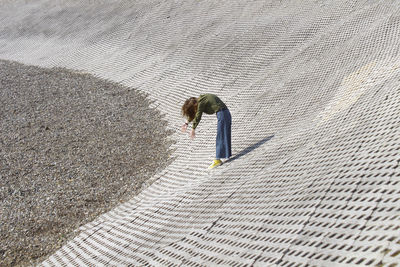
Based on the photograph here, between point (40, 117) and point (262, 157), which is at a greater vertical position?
point (262, 157)

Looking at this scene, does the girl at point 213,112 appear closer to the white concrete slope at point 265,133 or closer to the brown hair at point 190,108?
the brown hair at point 190,108

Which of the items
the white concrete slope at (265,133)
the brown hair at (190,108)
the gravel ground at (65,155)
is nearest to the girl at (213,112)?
the brown hair at (190,108)

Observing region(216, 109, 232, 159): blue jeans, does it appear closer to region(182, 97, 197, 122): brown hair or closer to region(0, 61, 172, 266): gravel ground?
region(182, 97, 197, 122): brown hair

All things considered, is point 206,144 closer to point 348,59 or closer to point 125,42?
point 348,59

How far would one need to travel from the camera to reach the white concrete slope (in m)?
4.27

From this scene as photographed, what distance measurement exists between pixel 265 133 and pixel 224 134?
3.50 ft

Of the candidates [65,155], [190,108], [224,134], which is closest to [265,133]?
[224,134]

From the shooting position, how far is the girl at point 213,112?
24.1ft

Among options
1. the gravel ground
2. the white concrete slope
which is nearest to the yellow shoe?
the white concrete slope

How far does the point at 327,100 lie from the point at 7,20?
19.4 m

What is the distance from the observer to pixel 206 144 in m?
9.28

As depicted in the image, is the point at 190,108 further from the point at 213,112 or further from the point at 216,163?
the point at 216,163

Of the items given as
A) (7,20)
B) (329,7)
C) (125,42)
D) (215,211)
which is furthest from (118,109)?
(7,20)

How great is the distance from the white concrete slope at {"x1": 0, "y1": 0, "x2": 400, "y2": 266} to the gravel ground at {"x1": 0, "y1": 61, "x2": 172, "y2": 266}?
1.45 ft
